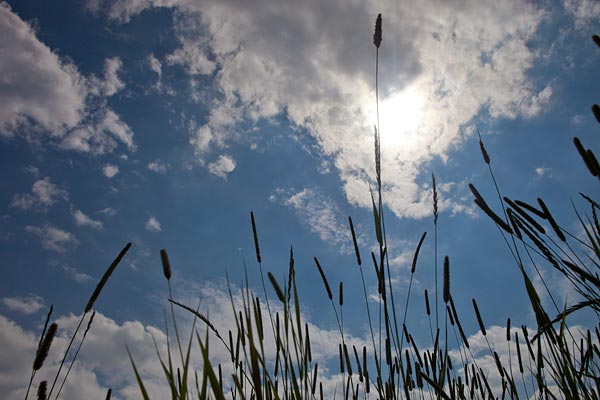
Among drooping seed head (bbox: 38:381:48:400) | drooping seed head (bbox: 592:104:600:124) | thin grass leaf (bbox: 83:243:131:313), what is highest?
drooping seed head (bbox: 592:104:600:124)

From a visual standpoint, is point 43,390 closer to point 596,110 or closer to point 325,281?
point 325,281

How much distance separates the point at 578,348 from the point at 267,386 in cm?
224

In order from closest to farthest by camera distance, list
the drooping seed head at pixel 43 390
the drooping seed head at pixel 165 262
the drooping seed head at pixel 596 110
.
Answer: the drooping seed head at pixel 43 390, the drooping seed head at pixel 165 262, the drooping seed head at pixel 596 110

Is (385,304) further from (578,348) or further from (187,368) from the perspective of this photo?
(578,348)

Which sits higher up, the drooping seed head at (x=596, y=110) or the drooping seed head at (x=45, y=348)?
the drooping seed head at (x=596, y=110)

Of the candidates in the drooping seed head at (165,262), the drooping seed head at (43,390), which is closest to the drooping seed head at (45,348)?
the drooping seed head at (43,390)

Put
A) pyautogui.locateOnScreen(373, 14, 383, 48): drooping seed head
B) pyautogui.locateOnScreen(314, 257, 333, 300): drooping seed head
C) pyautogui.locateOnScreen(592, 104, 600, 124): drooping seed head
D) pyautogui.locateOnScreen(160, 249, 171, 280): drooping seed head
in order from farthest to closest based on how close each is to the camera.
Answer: pyautogui.locateOnScreen(314, 257, 333, 300): drooping seed head → pyautogui.locateOnScreen(592, 104, 600, 124): drooping seed head → pyautogui.locateOnScreen(373, 14, 383, 48): drooping seed head → pyautogui.locateOnScreen(160, 249, 171, 280): drooping seed head

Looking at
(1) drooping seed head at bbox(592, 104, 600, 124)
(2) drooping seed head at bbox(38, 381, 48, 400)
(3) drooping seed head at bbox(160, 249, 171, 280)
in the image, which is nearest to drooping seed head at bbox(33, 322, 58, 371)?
(2) drooping seed head at bbox(38, 381, 48, 400)

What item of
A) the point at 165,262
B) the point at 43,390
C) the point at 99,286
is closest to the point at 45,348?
the point at 43,390

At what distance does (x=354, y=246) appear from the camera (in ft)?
9.04

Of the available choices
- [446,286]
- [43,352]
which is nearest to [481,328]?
[446,286]

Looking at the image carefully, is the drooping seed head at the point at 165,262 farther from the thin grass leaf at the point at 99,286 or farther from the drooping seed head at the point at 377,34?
the drooping seed head at the point at 377,34

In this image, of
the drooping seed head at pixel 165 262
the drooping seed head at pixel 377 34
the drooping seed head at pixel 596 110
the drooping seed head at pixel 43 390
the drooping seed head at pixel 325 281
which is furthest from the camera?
the drooping seed head at pixel 325 281

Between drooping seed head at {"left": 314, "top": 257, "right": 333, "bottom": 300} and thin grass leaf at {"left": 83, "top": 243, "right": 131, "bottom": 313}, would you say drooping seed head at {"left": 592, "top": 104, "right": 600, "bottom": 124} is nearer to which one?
drooping seed head at {"left": 314, "top": 257, "right": 333, "bottom": 300}
